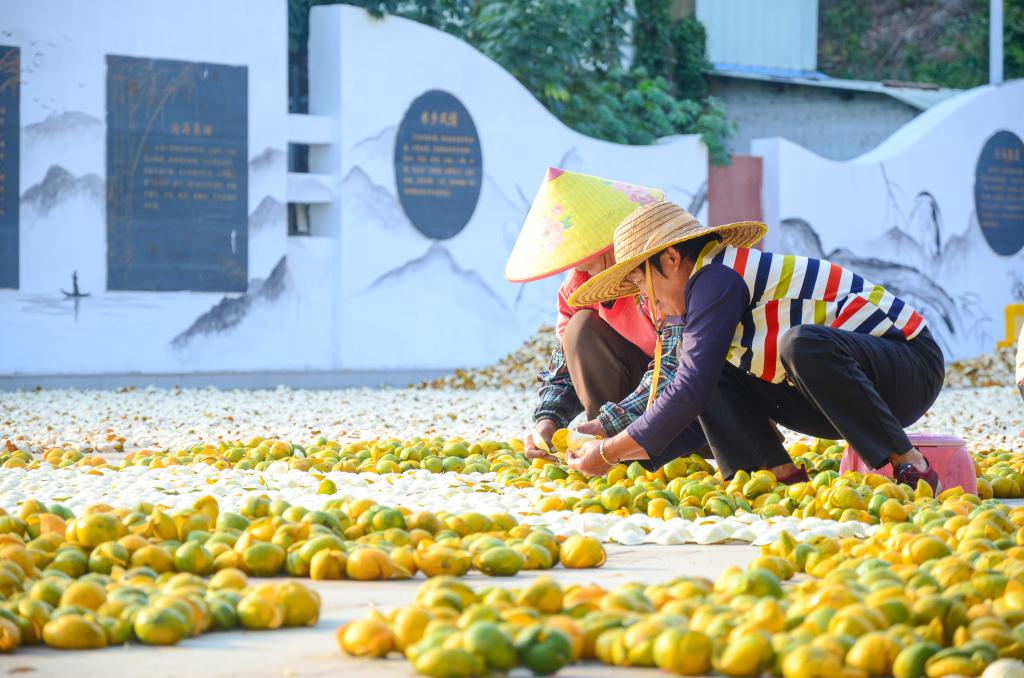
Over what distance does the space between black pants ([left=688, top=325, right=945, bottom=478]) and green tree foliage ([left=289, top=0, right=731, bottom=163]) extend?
7.82 metres

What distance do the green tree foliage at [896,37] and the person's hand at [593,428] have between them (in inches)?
663

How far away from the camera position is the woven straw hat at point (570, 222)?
3.89 meters

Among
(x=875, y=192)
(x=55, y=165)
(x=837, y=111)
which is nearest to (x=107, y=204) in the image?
(x=55, y=165)

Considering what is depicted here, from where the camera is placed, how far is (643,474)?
3867mm

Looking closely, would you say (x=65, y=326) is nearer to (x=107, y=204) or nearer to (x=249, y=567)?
(x=107, y=204)

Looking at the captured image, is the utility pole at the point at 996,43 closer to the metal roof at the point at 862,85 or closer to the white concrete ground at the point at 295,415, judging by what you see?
the metal roof at the point at 862,85

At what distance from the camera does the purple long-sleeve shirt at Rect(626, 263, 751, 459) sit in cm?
327

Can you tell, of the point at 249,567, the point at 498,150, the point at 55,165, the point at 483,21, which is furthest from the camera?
the point at 483,21

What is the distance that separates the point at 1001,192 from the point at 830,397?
1192cm

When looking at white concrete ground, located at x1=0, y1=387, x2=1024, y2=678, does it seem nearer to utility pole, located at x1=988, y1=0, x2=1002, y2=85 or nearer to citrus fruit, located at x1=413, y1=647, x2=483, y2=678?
citrus fruit, located at x1=413, y1=647, x2=483, y2=678

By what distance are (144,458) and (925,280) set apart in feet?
35.2

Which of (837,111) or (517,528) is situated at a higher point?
(837,111)

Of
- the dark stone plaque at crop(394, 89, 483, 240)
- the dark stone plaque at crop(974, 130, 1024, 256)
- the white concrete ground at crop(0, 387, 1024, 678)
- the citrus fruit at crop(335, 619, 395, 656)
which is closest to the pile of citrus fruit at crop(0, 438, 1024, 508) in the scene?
the white concrete ground at crop(0, 387, 1024, 678)

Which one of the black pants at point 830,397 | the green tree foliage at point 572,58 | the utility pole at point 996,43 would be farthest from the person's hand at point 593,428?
the utility pole at point 996,43
